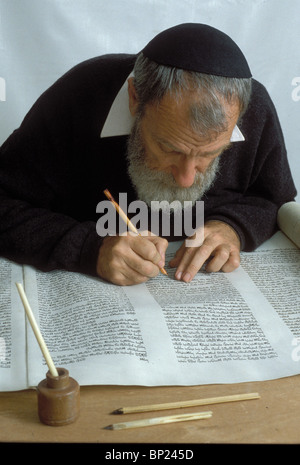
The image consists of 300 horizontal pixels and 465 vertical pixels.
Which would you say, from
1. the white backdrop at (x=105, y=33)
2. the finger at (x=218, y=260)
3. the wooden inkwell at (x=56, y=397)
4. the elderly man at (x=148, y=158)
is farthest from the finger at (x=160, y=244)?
the white backdrop at (x=105, y=33)

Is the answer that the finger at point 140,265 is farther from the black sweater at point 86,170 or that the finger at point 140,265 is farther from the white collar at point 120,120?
the white collar at point 120,120

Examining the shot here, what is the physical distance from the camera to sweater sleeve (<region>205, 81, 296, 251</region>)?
1609 millimetres

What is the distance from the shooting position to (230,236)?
4.84ft

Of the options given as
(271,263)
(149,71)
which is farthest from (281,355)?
(149,71)

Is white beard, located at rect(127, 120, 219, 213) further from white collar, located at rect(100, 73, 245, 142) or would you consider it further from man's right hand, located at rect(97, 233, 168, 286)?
man's right hand, located at rect(97, 233, 168, 286)

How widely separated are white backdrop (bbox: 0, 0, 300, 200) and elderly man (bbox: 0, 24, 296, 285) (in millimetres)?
566

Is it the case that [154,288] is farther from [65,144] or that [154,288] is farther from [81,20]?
[81,20]

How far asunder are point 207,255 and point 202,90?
0.40 metres

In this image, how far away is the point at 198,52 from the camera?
1212 mm

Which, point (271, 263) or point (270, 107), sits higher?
point (270, 107)

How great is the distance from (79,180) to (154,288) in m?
0.52

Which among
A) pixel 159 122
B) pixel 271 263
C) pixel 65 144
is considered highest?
pixel 159 122

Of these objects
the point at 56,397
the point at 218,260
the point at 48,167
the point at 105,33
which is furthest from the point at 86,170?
the point at 56,397

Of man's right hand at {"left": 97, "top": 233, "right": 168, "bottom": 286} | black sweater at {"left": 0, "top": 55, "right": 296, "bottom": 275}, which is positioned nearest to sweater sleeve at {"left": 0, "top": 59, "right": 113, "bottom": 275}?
black sweater at {"left": 0, "top": 55, "right": 296, "bottom": 275}
